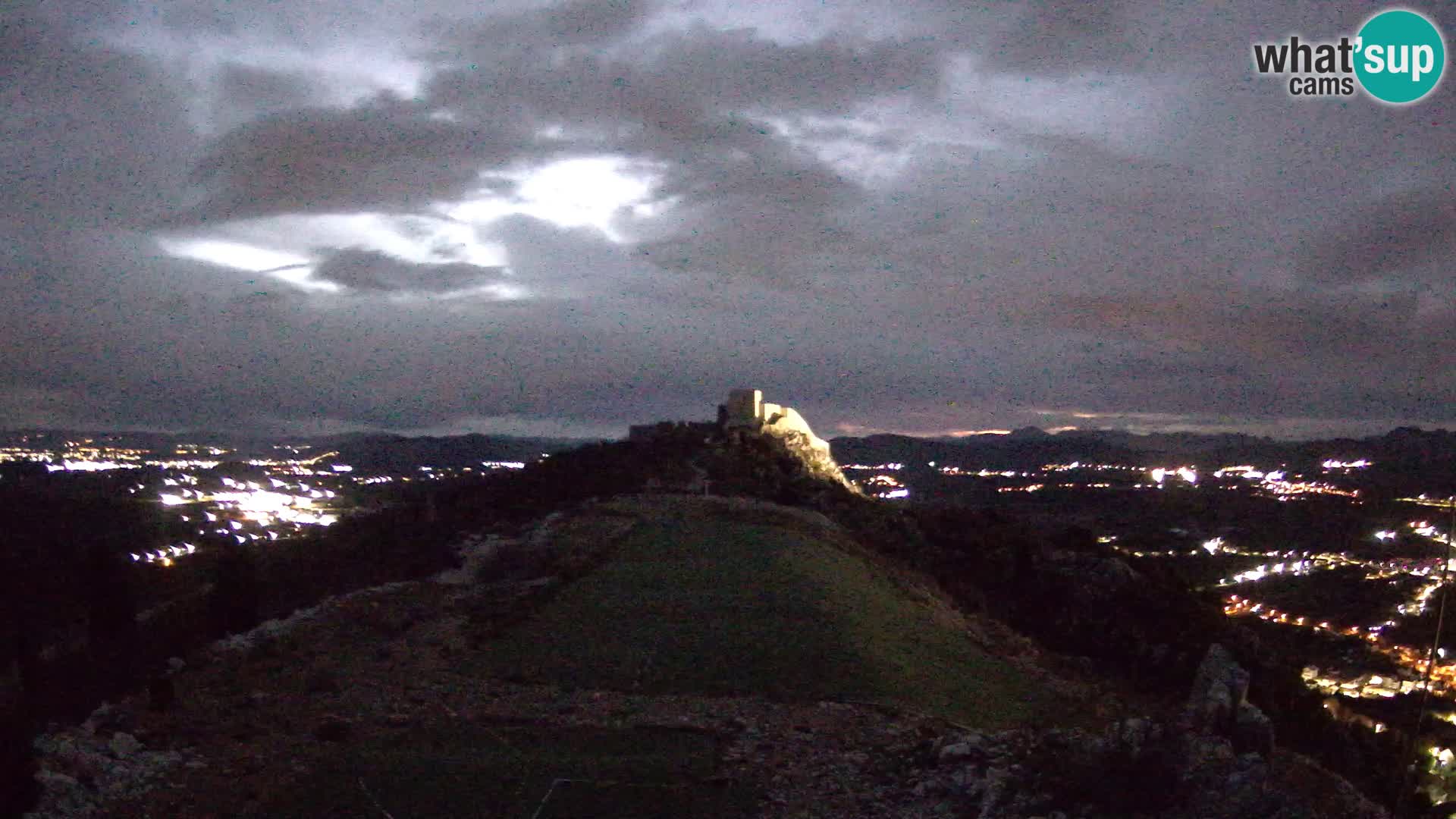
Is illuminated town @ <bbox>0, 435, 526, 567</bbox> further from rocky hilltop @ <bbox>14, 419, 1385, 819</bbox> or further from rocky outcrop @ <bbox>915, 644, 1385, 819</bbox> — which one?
rocky outcrop @ <bbox>915, 644, 1385, 819</bbox>

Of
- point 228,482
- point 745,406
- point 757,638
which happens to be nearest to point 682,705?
point 757,638

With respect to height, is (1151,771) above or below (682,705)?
above

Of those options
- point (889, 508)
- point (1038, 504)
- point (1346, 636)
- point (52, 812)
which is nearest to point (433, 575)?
point (52, 812)

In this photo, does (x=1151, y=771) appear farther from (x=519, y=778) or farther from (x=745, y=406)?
(x=745, y=406)

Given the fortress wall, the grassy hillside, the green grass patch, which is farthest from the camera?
the fortress wall

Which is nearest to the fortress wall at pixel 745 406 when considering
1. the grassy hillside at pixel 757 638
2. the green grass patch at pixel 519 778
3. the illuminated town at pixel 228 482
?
the illuminated town at pixel 228 482

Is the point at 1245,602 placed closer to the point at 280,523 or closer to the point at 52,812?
the point at 52,812

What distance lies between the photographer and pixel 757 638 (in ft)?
54.9

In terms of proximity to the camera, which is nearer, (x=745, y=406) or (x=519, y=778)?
(x=519, y=778)

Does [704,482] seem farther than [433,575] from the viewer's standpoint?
Yes

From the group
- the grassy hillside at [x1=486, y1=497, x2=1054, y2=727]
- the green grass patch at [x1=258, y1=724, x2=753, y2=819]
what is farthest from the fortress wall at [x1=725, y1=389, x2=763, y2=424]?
the green grass patch at [x1=258, y1=724, x2=753, y2=819]

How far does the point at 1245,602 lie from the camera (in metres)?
43.9

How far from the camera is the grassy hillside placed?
588 inches

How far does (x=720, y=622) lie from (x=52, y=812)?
10.5m
